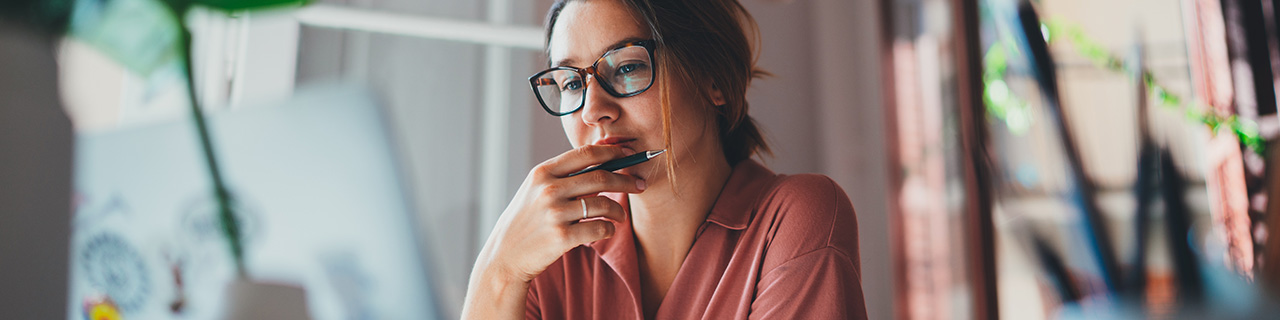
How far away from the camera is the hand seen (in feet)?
2.39

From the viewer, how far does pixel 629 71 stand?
75 centimetres

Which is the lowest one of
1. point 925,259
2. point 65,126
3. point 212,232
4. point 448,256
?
point 925,259

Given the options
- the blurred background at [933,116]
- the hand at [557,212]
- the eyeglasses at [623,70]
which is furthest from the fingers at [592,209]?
the blurred background at [933,116]

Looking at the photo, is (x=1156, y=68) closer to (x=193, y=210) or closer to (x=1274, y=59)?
(x=1274, y=59)

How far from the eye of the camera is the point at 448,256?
1.40 meters

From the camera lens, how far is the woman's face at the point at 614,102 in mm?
757

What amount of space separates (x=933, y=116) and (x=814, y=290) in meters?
1.09

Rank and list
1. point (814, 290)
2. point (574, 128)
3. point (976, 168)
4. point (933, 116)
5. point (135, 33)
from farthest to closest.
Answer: point (933, 116)
point (976, 168)
point (135, 33)
point (574, 128)
point (814, 290)

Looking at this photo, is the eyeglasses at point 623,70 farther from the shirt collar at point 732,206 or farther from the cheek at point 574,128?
the shirt collar at point 732,206

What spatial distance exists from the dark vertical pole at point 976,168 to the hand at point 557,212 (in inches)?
28.0

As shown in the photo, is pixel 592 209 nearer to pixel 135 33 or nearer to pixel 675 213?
pixel 675 213

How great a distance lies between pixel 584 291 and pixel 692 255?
0.16m

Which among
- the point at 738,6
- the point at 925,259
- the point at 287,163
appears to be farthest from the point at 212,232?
the point at 925,259

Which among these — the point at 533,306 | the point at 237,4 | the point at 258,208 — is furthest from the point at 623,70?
the point at 237,4
